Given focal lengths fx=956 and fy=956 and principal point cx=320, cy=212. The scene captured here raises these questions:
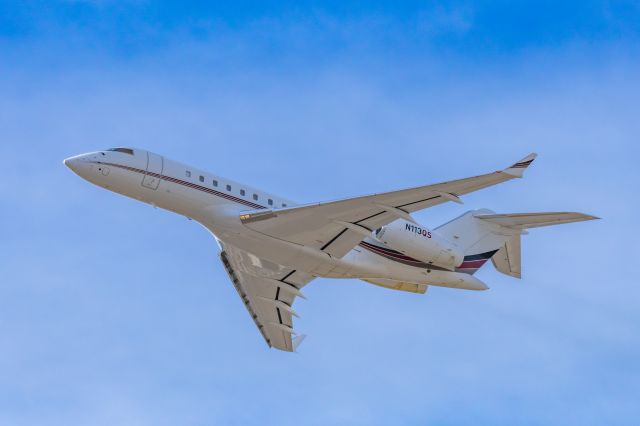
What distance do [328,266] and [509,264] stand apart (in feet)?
18.1

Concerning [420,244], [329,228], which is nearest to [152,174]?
[329,228]

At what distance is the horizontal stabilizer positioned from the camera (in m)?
22.9

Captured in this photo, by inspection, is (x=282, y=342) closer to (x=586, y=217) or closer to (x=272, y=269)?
(x=272, y=269)

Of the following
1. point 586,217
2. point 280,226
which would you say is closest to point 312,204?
point 280,226

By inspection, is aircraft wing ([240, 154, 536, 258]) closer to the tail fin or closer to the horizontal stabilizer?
the horizontal stabilizer

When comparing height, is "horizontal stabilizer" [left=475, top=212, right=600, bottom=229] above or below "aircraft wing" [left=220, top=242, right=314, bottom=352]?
above

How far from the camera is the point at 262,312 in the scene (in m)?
29.5

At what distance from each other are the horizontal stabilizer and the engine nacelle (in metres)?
1.83

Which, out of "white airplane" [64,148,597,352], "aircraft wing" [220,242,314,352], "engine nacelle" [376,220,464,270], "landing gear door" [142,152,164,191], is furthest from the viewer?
"aircraft wing" [220,242,314,352]

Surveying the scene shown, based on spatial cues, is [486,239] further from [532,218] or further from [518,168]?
[518,168]

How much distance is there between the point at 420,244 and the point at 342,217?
2.85m

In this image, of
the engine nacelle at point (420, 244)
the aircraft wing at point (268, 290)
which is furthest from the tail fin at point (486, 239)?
the aircraft wing at point (268, 290)

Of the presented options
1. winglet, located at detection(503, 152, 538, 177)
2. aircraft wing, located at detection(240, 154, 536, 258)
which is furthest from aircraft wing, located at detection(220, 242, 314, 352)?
winglet, located at detection(503, 152, 538, 177)

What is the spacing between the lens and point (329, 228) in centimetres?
2408
